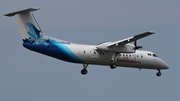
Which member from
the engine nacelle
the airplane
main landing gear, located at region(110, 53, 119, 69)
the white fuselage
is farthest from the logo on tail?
main landing gear, located at region(110, 53, 119, 69)

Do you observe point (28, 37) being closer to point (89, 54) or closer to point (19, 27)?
point (19, 27)

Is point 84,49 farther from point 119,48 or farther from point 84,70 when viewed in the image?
point 84,70

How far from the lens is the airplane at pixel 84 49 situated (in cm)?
6316

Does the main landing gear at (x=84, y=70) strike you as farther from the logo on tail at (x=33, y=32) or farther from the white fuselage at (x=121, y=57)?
the logo on tail at (x=33, y=32)

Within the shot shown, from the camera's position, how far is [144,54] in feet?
233

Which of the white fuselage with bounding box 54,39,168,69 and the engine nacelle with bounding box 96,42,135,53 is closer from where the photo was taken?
the white fuselage with bounding box 54,39,168,69

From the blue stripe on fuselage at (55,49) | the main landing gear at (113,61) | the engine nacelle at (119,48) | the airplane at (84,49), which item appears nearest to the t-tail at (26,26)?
the airplane at (84,49)

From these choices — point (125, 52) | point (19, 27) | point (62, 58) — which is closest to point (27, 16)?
point (19, 27)

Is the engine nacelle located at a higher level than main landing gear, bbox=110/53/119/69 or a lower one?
higher

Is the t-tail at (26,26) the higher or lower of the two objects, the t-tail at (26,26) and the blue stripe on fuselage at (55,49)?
the higher

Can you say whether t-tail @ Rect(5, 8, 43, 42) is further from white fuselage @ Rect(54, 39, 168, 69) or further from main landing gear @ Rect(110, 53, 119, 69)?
main landing gear @ Rect(110, 53, 119, 69)

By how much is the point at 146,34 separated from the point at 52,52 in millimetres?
9466

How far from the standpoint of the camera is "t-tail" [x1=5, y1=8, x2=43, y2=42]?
63.2 m

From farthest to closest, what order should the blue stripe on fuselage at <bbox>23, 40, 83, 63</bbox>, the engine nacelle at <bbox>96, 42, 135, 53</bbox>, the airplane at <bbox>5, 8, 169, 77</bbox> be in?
the engine nacelle at <bbox>96, 42, 135, 53</bbox>
the airplane at <bbox>5, 8, 169, 77</bbox>
the blue stripe on fuselage at <bbox>23, 40, 83, 63</bbox>
